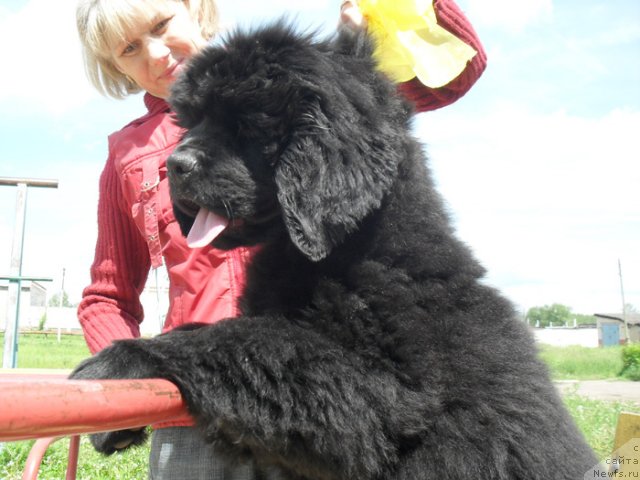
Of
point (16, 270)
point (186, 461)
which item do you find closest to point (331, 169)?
point (186, 461)

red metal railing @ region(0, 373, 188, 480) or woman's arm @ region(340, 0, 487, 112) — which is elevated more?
woman's arm @ region(340, 0, 487, 112)

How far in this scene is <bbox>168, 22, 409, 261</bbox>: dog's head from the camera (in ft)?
6.82

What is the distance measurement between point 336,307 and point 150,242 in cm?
93

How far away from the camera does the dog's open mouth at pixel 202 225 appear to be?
87.8 inches

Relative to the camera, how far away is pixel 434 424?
6.43 ft

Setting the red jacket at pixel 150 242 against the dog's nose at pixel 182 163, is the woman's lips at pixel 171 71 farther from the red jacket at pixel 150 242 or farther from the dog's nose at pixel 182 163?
the dog's nose at pixel 182 163

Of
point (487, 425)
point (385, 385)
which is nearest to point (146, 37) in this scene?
point (385, 385)

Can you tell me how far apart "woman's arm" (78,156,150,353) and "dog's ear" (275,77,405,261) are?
0.97 metres

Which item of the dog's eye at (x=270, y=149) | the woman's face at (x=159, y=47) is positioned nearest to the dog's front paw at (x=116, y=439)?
the dog's eye at (x=270, y=149)

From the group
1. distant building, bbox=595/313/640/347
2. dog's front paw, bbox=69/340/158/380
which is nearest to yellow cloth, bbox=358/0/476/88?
dog's front paw, bbox=69/340/158/380

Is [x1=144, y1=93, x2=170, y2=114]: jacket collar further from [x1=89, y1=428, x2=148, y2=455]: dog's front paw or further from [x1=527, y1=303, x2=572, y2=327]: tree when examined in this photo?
[x1=527, y1=303, x2=572, y2=327]: tree

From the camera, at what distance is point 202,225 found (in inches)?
89.4

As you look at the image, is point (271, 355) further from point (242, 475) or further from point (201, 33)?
point (201, 33)

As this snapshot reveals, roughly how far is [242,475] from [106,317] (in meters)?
0.81
